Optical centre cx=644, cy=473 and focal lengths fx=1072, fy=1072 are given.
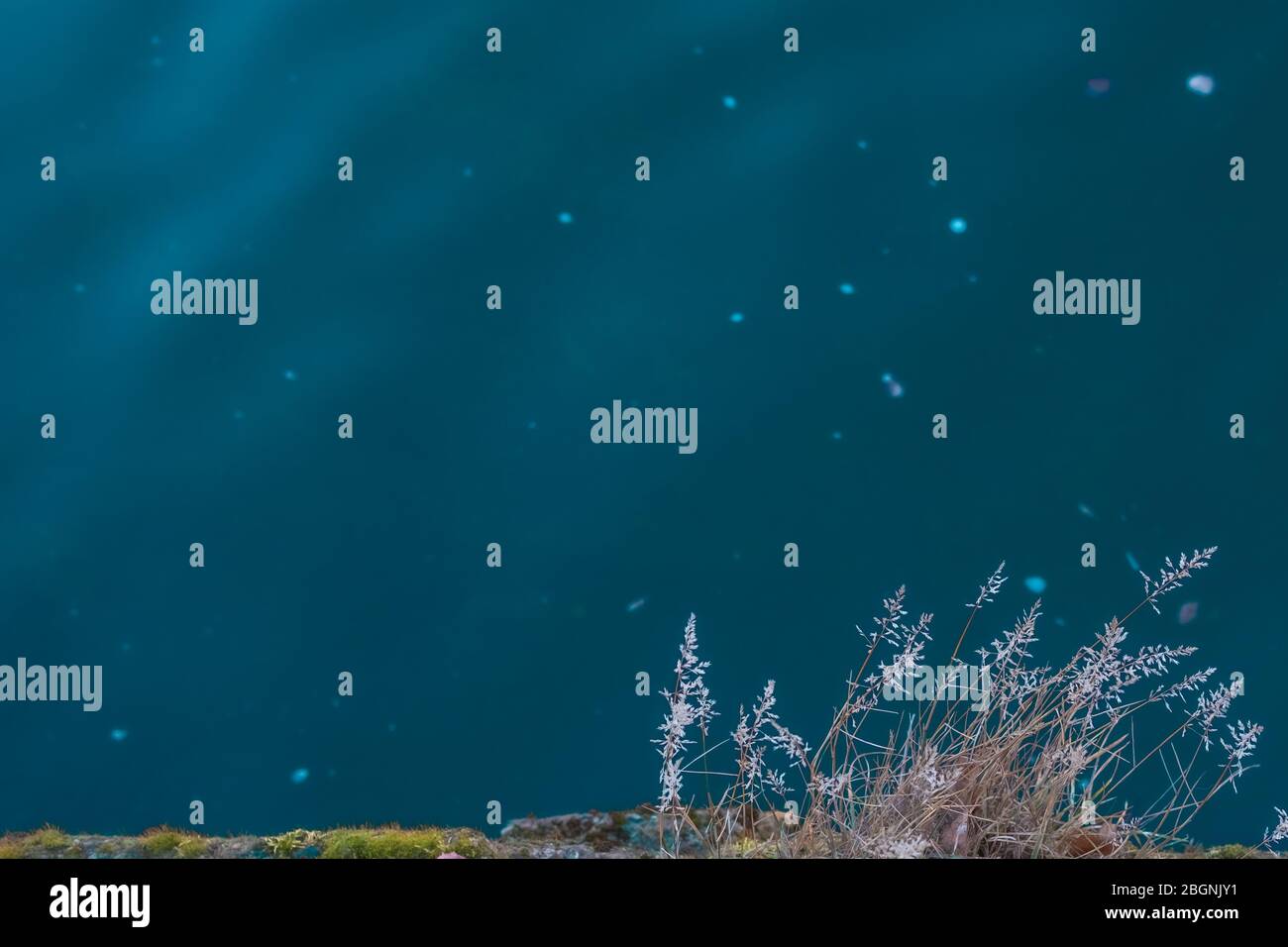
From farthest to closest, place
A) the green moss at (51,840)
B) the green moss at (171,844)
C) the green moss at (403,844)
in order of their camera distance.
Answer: the green moss at (51,840), the green moss at (171,844), the green moss at (403,844)

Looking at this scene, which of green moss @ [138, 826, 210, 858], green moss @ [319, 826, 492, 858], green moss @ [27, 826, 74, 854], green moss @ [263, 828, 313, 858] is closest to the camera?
green moss @ [319, 826, 492, 858]

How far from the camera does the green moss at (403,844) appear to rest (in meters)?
2.33

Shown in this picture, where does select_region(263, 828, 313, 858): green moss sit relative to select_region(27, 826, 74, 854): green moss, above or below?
above

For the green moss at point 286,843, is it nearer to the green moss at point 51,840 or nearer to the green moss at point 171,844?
the green moss at point 171,844

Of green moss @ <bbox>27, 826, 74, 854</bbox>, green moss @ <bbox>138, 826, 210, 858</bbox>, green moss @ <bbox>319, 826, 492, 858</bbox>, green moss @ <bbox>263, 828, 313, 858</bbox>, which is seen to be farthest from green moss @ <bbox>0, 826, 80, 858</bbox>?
green moss @ <bbox>319, 826, 492, 858</bbox>

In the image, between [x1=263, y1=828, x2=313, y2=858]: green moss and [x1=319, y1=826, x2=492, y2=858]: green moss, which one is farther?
[x1=263, y1=828, x2=313, y2=858]: green moss

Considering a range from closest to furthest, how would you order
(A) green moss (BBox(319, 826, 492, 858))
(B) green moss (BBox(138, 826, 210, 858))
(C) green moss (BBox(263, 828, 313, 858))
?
(A) green moss (BBox(319, 826, 492, 858)) < (C) green moss (BBox(263, 828, 313, 858)) < (B) green moss (BBox(138, 826, 210, 858))

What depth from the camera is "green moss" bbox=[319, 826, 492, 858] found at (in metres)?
2.33

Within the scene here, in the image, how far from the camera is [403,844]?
2.43m

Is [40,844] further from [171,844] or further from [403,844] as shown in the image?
[403,844]

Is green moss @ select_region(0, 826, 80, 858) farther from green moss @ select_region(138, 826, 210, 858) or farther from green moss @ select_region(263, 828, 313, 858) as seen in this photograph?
green moss @ select_region(263, 828, 313, 858)

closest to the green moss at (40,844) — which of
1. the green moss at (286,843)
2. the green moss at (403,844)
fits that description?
the green moss at (286,843)
